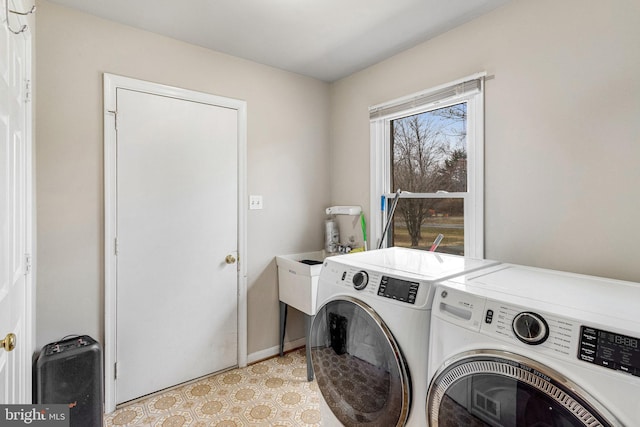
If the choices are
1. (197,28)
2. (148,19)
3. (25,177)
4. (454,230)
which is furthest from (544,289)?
(148,19)

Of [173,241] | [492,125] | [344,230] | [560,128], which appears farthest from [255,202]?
[560,128]

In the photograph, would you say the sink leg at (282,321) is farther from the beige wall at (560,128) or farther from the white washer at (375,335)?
the beige wall at (560,128)

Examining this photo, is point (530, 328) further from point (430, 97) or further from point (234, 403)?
point (234, 403)

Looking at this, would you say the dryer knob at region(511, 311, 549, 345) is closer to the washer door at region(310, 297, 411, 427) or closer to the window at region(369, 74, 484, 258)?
the washer door at region(310, 297, 411, 427)

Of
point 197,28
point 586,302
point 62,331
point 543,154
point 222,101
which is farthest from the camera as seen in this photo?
point 222,101

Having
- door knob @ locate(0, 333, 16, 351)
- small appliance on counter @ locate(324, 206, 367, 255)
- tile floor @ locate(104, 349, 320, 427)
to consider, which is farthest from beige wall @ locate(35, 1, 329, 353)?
door knob @ locate(0, 333, 16, 351)

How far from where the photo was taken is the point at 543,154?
1651 millimetres

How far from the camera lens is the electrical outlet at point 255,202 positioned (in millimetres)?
2545

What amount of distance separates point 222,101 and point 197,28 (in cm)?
49

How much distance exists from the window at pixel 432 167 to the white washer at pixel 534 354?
0.90 meters

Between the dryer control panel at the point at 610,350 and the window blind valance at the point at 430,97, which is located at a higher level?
the window blind valance at the point at 430,97

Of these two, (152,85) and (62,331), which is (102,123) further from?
(62,331)

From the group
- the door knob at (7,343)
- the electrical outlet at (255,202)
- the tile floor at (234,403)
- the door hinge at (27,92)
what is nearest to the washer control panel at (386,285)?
the tile floor at (234,403)

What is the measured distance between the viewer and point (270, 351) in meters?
2.68
